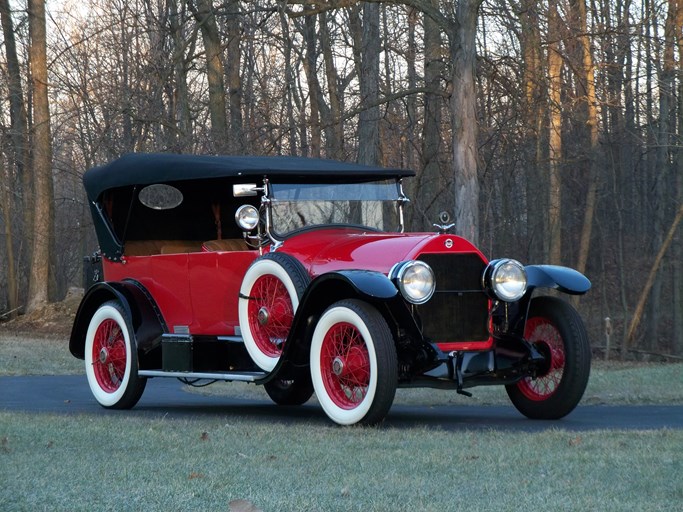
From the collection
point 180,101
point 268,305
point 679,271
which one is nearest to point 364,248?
point 268,305

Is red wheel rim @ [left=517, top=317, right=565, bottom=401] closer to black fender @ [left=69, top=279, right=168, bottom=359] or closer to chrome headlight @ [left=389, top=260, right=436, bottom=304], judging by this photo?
chrome headlight @ [left=389, top=260, right=436, bottom=304]

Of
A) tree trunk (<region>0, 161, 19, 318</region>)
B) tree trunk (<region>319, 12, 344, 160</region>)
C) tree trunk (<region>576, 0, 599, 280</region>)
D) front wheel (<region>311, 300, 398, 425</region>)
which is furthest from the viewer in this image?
tree trunk (<region>0, 161, 19, 318</region>)

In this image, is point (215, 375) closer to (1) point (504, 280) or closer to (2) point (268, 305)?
(2) point (268, 305)

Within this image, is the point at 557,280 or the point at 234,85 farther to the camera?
the point at 234,85

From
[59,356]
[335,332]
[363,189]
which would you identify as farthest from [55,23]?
[335,332]

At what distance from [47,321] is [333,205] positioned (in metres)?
16.8

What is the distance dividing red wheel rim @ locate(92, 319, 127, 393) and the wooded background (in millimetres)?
7071

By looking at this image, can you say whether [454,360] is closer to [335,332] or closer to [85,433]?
[335,332]

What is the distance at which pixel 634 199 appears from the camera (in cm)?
2641

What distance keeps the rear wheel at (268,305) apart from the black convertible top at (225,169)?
920 millimetres

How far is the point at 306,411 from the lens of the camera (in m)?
9.58

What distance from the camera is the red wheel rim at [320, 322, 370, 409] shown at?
7637 millimetres

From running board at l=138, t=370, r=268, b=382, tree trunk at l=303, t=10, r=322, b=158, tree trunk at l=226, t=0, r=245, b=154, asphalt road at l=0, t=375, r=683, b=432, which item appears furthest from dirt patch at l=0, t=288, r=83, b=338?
running board at l=138, t=370, r=268, b=382

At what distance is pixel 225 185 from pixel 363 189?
1589mm
